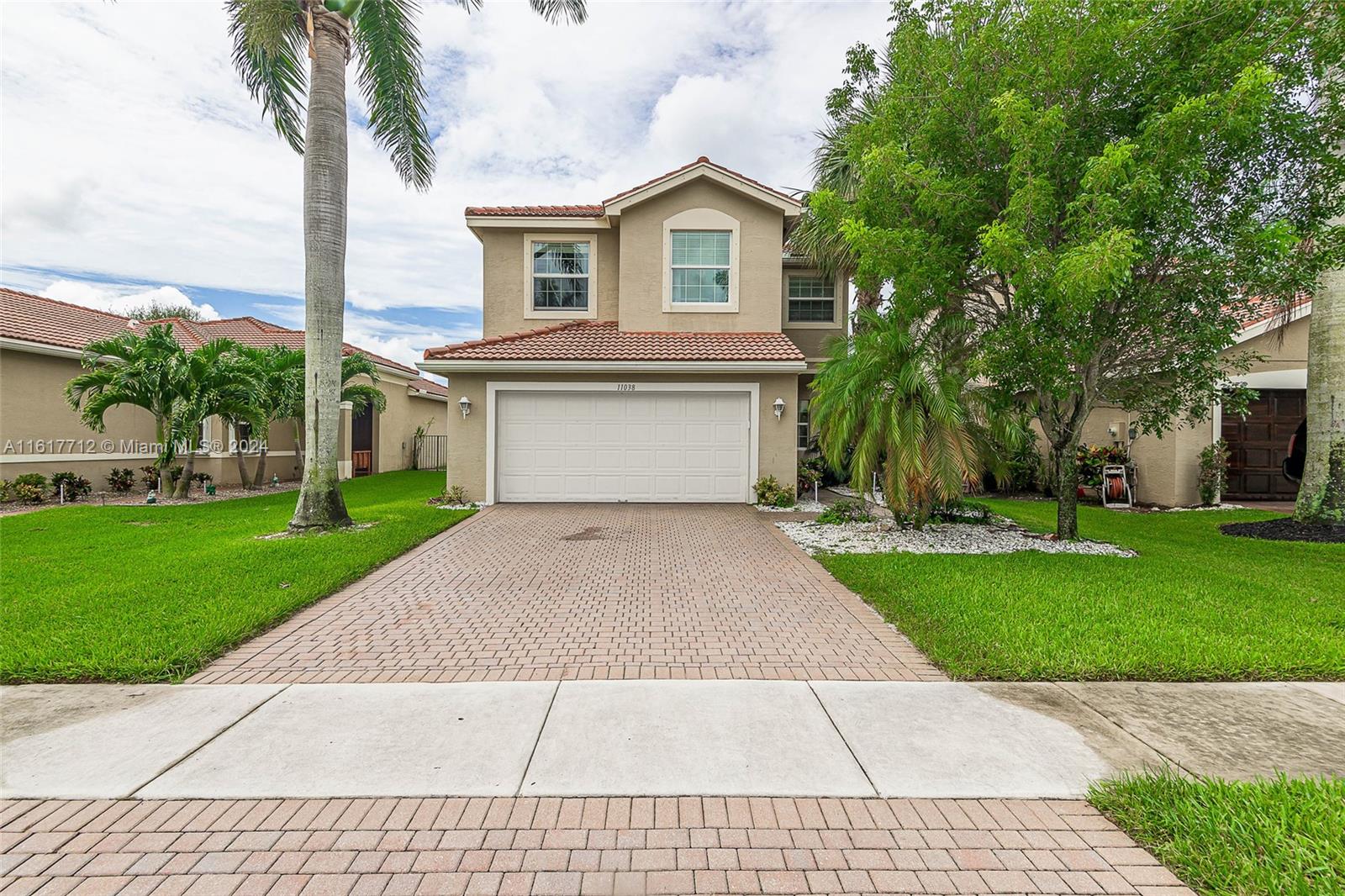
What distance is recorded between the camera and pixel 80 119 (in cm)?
943

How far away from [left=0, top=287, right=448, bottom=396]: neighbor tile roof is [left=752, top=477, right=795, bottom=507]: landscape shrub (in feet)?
48.3

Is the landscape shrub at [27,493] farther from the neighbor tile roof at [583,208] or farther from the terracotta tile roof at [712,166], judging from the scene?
the terracotta tile roof at [712,166]

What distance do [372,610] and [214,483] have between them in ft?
43.8

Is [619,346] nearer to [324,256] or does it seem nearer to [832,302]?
[324,256]

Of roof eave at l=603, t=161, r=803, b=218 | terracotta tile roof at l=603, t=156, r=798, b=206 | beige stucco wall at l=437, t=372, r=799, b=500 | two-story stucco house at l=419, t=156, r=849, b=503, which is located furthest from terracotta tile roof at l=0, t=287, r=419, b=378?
terracotta tile roof at l=603, t=156, r=798, b=206

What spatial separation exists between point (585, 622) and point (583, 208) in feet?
40.1

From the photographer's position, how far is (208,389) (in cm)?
1208

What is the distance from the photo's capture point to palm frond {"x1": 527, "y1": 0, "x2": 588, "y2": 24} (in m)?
11.7

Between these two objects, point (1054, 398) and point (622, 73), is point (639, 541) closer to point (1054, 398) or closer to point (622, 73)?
point (1054, 398)

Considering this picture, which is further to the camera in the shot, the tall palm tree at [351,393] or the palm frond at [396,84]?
the tall palm tree at [351,393]

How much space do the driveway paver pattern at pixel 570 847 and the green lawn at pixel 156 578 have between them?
6.21 ft

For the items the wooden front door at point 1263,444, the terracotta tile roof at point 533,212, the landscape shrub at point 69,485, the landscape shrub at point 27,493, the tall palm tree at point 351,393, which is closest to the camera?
the landscape shrub at point 27,493

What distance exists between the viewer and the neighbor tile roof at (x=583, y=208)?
1395 centimetres

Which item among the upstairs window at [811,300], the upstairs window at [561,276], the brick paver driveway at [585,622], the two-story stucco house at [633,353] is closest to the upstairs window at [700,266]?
the two-story stucco house at [633,353]
